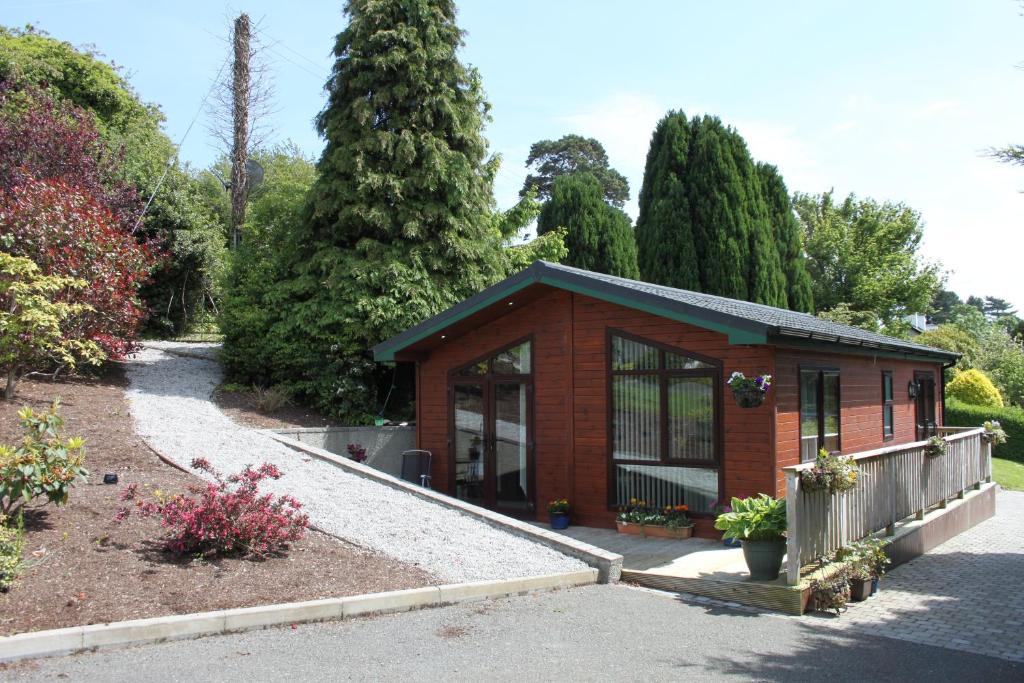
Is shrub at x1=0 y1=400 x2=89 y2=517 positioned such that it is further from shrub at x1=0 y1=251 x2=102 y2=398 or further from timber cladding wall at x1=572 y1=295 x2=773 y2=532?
timber cladding wall at x1=572 y1=295 x2=773 y2=532

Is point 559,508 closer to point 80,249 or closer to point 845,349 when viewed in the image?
point 845,349

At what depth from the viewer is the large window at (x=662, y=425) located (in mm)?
9773

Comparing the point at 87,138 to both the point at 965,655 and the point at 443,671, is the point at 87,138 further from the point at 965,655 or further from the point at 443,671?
the point at 965,655

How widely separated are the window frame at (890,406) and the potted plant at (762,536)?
668 cm

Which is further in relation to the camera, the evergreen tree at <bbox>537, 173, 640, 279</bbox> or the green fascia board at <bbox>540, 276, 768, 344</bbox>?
the evergreen tree at <bbox>537, 173, 640, 279</bbox>

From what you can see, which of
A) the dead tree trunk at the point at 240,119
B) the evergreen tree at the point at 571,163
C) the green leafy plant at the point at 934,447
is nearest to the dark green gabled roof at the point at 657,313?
the green leafy plant at the point at 934,447

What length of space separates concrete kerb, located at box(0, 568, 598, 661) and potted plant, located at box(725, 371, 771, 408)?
2909mm

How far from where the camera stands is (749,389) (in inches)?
355

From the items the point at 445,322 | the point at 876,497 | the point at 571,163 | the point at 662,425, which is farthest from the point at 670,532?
the point at 571,163

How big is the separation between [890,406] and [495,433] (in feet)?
22.3

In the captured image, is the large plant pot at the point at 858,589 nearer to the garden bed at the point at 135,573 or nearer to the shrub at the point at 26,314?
the garden bed at the point at 135,573

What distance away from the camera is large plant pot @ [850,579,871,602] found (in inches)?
290

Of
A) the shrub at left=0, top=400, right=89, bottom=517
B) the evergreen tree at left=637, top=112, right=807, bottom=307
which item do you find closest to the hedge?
the evergreen tree at left=637, top=112, right=807, bottom=307

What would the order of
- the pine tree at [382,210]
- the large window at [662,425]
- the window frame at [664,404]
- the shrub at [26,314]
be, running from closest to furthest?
the window frame at [664,404], the large window at [662,425], the shrub at [26,314], the pine tree at [382,210]
